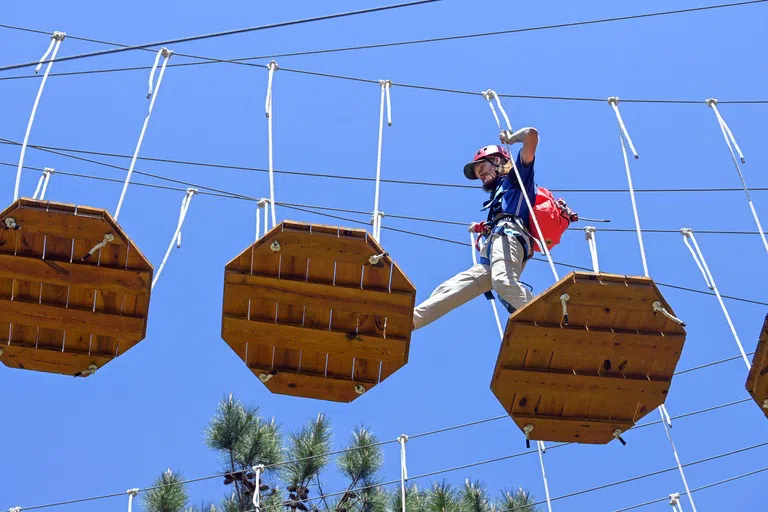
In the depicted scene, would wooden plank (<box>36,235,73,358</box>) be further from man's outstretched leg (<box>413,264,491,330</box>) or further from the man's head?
the man's head

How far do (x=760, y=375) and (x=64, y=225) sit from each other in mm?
3338

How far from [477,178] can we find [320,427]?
4.29 m

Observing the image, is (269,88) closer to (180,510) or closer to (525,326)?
(525,326)

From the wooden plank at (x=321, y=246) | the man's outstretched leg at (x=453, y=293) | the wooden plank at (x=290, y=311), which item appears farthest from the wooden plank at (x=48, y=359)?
the man's outstretched leg at (x=453, y=293)

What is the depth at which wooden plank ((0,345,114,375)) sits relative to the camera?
23.3ft

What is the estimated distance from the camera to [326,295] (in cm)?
668

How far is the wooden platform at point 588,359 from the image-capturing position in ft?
21.1

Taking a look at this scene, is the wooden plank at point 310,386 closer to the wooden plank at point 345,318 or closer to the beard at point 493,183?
the wooden plank at point 345,318

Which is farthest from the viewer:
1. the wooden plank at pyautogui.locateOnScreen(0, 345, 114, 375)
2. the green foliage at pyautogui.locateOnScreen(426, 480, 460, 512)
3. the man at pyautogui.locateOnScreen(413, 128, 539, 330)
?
the green foliage at pyautogui.locateOnScreen(426, 480, 460, 512)

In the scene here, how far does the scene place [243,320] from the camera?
6754 mm

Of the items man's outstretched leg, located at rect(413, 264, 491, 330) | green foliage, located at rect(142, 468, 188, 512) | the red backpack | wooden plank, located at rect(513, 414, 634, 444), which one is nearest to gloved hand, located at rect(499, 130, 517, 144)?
the red backpack

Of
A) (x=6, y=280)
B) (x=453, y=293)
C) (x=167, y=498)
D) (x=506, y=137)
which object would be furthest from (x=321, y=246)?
(x=167, y=498)

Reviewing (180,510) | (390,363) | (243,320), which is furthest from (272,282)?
(180,510)

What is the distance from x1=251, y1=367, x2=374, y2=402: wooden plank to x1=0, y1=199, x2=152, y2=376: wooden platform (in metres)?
0.69
